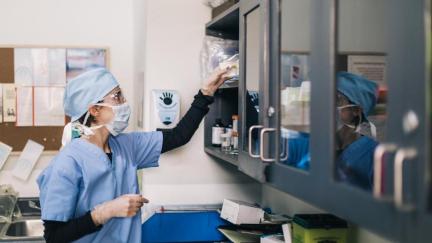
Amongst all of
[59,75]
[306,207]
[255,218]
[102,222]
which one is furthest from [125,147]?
[59,75]

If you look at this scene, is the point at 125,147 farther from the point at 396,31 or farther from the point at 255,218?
the point at 396,31

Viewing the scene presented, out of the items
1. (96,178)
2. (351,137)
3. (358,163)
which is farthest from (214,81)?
(358,163)

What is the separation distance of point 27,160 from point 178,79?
1.31m

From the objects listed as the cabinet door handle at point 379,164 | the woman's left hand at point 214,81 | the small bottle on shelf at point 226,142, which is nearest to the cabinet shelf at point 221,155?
the small bottle on shelf at point 226,142

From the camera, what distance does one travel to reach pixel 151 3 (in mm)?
2221

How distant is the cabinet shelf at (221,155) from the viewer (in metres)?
1.83

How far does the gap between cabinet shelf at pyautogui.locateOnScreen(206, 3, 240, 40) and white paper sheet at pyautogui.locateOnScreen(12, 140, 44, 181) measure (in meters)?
1.44

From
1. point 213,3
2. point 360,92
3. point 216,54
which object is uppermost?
point 213,3

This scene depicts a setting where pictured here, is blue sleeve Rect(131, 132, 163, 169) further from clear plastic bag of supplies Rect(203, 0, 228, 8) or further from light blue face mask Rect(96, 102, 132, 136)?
clear plastic bag of supplies Rect(203, 0, 228, 8)

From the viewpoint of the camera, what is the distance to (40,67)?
118 inches

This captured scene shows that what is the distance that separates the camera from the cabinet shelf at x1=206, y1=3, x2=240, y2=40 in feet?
6.35

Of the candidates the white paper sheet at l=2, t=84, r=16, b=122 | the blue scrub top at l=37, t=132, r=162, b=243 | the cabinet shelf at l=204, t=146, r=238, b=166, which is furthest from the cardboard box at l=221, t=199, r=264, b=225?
the white paper sheet at l=2, t=84, r=16, b=122

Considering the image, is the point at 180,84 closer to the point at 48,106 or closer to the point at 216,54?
the point at 216,54

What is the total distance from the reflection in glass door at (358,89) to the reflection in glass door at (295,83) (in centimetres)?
8
